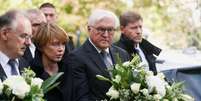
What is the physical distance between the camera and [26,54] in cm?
694

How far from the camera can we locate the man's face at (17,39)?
5.60m

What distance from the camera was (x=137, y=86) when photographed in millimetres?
5695

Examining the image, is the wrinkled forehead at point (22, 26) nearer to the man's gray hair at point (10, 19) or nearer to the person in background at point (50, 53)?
the man's gray hair at point (10, 19)

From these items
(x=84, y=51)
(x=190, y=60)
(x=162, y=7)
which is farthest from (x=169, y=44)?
(x=84, y=51)

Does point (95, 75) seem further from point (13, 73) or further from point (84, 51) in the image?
point (13, 73)

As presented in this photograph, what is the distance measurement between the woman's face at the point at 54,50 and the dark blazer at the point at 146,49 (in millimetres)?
1395

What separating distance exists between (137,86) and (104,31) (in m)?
0.83

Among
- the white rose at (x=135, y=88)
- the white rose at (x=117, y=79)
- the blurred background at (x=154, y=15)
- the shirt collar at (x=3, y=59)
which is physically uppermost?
the shirt collar at (x=3, y=59)

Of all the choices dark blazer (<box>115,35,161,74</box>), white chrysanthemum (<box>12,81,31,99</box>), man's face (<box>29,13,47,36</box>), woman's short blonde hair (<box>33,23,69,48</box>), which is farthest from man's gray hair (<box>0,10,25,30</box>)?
dark blazer (<box>115,35,161,74</box>)

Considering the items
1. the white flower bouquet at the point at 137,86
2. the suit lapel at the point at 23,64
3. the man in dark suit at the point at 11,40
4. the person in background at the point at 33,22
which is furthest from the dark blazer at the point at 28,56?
the white flower bouquet at the point at 137,86

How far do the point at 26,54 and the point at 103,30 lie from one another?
1003 mm

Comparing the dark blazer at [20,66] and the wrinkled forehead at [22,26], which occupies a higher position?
the wrinkled forehead at [22,26]

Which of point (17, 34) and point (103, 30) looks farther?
point (103, 30)

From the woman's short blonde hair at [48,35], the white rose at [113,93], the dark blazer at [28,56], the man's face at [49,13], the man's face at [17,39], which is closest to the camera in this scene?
the man's face at [17,39]
